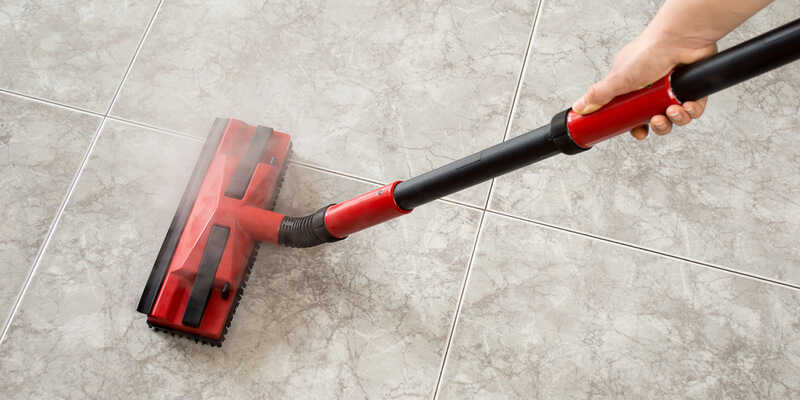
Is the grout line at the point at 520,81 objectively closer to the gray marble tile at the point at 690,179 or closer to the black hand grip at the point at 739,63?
the gray marble tile at the point at 690,179

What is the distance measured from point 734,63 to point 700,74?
37 mm

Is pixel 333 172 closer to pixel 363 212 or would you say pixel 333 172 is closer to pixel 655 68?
pixel 363 212

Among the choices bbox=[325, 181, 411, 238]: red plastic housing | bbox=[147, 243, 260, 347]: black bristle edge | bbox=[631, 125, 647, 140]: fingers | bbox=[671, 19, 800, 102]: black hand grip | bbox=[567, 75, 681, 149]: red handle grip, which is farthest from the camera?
bbox=[147, 243, 260, 347]: black bristle edge

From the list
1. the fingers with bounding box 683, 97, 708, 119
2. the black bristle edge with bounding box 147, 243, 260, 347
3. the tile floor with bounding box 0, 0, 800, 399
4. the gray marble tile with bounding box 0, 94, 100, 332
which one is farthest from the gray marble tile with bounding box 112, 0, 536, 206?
the fingers with bounding box 683, 97, 708, 119

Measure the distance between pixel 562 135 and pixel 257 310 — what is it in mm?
613

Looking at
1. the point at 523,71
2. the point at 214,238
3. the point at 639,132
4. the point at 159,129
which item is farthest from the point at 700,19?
the point at 159,129

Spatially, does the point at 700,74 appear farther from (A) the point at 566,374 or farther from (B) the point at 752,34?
(B) the point at 752,34

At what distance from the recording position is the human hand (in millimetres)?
633

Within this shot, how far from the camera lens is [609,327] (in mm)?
1050

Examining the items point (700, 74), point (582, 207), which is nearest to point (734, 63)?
point (700, 74)

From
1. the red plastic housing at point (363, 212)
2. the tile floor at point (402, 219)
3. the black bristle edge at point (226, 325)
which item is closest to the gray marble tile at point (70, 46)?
the tile floor at point (402, 219)

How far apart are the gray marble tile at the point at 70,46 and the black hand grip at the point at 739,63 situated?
39.9 inches

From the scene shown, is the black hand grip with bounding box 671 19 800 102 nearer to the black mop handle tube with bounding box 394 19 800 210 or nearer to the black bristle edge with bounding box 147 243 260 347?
the black mop handle tube with bounding box 394 19 800 210

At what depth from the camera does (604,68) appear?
1.20 metres
